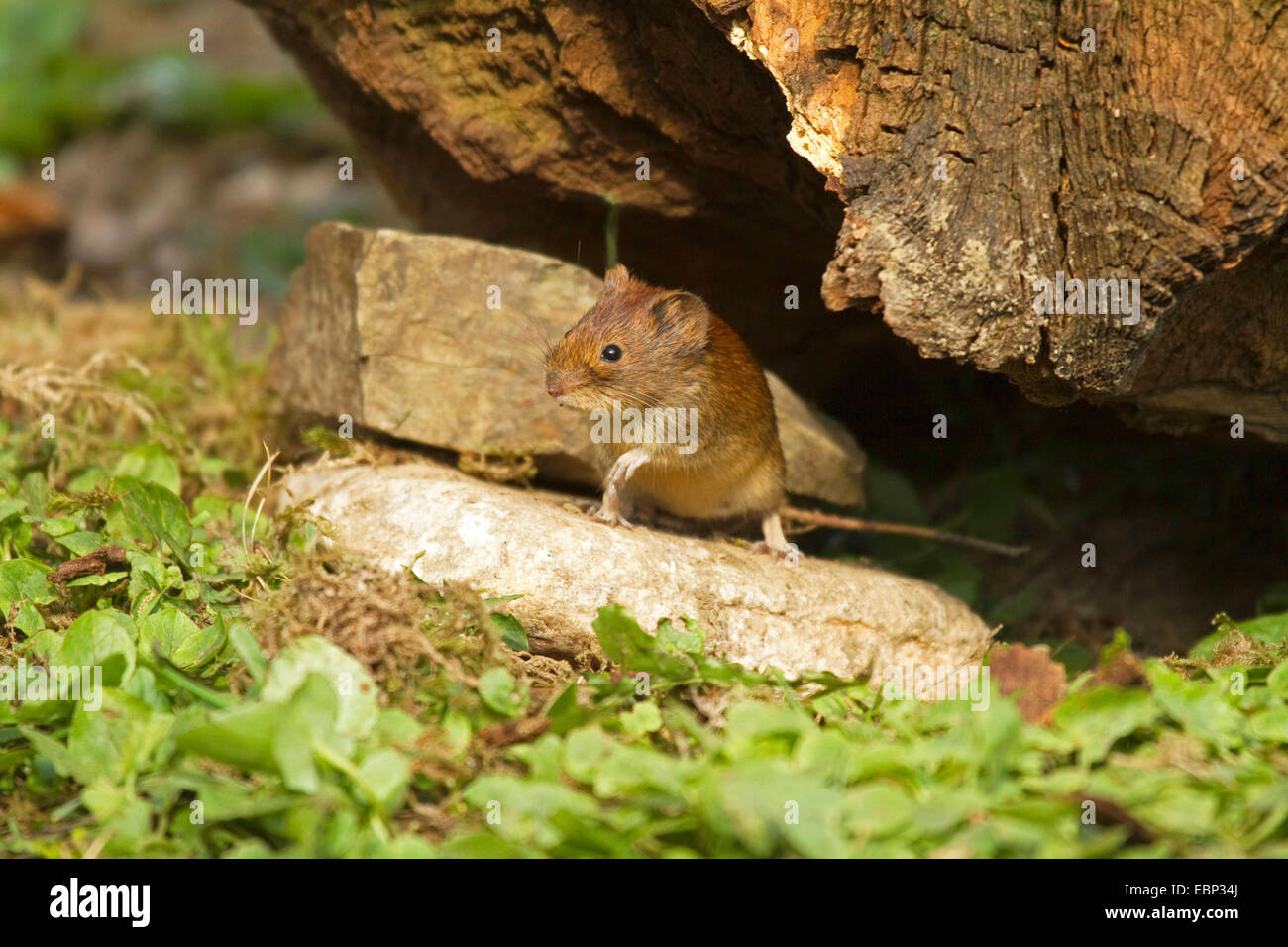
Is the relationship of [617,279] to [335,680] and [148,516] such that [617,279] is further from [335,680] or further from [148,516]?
[335,680]

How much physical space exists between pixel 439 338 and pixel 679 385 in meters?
1.21

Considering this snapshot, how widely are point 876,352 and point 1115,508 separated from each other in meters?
1.70

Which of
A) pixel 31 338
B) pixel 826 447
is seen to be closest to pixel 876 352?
pixel 826 447

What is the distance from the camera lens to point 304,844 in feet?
9.18

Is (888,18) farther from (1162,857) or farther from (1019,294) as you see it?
(1162,857)

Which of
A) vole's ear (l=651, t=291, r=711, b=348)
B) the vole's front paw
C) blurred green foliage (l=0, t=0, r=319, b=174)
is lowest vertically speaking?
the vole's front paw

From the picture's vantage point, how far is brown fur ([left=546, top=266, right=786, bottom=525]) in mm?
5273

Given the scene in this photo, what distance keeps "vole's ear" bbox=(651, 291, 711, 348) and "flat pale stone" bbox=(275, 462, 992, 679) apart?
0.92 m

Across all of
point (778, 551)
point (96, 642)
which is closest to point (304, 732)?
point (96, 642)

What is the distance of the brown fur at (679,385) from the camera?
17.3ft

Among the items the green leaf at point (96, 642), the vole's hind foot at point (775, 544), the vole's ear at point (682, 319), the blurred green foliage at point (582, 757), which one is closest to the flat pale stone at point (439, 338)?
the vole's ear at point (682, 319)

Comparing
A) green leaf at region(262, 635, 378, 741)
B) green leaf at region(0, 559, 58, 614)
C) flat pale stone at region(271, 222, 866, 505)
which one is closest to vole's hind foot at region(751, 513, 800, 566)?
flat pale stone at region(271, 222, 866, 505)

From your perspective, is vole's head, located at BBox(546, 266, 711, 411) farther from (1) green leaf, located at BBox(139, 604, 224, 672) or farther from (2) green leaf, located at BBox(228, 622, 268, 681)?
(2) green leaf, located at BBox(228, 622, 268, 681)

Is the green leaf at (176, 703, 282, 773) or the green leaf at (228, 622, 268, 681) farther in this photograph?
the green leaf at (228, 622, 268, 681)
